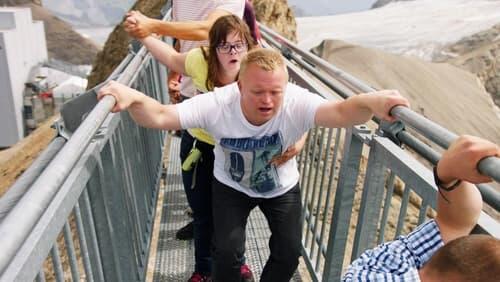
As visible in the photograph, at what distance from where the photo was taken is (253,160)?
224 centimetres

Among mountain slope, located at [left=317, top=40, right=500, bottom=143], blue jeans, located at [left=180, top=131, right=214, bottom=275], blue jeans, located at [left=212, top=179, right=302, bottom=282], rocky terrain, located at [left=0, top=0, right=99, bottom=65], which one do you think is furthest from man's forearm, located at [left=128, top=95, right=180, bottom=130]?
rocky terrain, located at [left=0, top=0, right=99, bottom=65]

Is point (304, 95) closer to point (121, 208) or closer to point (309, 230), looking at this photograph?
point (121, 208)

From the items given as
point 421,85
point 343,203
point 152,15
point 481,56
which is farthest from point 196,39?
point 481,56

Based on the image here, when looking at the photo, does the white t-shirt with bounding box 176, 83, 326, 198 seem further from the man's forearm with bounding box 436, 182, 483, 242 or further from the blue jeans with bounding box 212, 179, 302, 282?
the man's forearm with bounding box 436, 182, 483, 242

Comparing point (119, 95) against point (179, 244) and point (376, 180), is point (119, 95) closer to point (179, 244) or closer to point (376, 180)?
point (376, 180)

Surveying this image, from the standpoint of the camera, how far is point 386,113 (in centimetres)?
179

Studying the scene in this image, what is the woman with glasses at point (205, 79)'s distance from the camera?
2.42 meters

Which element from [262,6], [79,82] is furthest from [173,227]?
[79,82]

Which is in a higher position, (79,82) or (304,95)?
(304,95)

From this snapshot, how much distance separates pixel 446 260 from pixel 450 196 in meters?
0.37

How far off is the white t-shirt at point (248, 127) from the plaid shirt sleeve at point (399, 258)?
0.87m

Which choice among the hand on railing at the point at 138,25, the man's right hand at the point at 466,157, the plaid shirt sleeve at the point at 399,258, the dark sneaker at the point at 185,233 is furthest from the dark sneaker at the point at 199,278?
the man's right hand at the point at 466,157

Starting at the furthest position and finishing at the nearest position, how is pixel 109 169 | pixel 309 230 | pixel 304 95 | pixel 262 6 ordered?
→ pixel 262 6 < pixel 309 230 < pixel 304 95 < pixel 109 169

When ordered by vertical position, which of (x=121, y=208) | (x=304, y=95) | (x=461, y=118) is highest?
(x=304, y=95)
